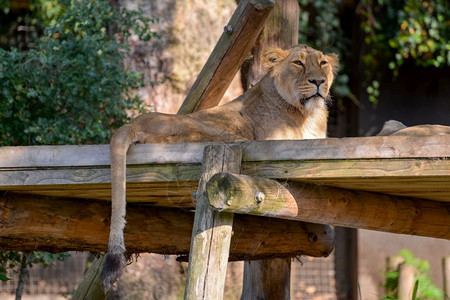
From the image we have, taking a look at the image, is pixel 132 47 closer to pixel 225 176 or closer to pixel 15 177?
pixel 15 177

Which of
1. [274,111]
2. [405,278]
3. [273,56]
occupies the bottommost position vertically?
[405,278]

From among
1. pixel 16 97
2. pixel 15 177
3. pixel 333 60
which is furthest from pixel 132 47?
pixel 15 177

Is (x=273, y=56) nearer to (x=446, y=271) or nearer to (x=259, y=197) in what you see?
(x=259, y=197)

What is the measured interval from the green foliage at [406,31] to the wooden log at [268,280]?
128 inches

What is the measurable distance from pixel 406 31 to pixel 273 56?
369cm

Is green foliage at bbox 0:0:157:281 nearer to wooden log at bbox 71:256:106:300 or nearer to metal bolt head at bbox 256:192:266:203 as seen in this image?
wooden log at bbox 71:256:106:300

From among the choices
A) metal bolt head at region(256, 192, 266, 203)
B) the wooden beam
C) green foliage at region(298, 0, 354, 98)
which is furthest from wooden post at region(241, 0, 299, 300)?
green foliage at region(298, 0, 354, 98)

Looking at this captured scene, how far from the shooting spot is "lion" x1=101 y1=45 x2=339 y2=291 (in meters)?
3.94

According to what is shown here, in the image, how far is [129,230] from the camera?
4371mm

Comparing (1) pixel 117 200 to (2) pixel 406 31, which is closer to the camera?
(1) pixel 117 200

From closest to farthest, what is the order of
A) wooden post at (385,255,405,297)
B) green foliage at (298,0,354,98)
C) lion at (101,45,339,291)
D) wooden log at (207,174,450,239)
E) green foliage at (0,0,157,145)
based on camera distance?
wooden log at (207,174,450,239)
lion at (101,45,339,291)
green foliage at (0,0,157,145)
wooden post at (385,255,405,297)
green foliage at (298,0,354,98)

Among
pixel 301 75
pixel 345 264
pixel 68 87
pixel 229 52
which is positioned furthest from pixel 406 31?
pixel 68 87

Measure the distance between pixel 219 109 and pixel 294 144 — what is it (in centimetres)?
131

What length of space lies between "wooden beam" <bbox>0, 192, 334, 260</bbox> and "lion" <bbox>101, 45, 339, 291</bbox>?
60 centimetres
